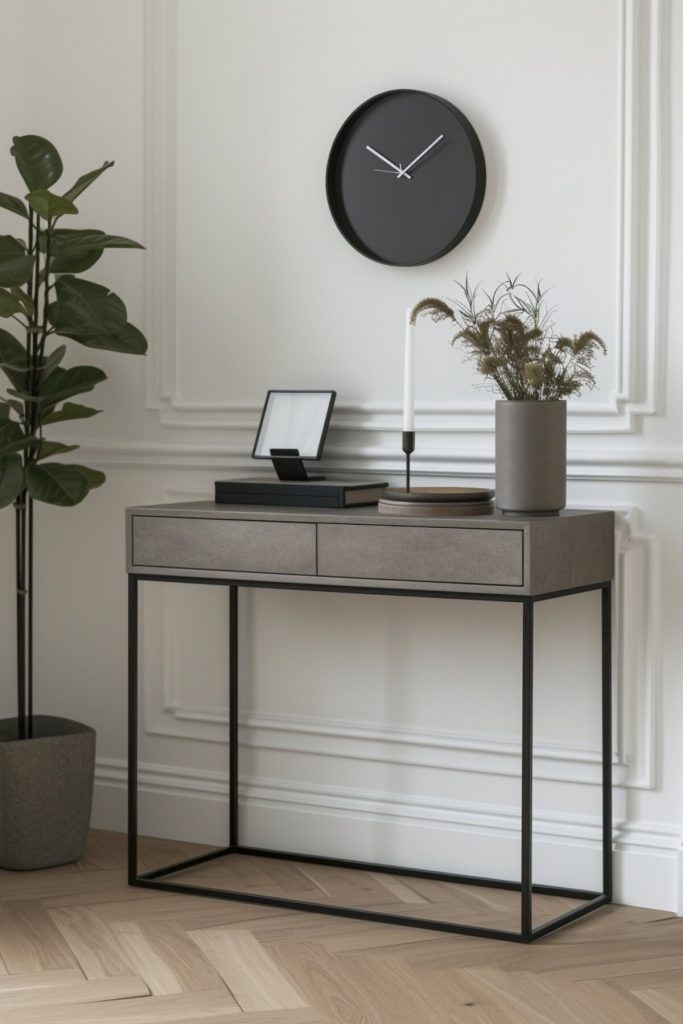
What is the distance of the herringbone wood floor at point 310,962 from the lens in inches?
91.7

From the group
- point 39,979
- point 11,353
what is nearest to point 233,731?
point 39,979

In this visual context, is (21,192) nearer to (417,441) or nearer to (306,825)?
(417,441)

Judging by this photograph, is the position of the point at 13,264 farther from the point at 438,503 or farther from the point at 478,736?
the point at 478,736

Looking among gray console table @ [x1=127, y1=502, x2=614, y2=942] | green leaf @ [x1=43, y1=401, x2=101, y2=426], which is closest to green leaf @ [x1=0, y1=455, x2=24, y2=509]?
green leaf @ [x1=43, y1=401, x2=101, y2=426]

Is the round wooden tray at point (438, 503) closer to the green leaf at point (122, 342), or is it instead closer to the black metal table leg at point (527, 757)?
the black metal table leg at point (527, 757)

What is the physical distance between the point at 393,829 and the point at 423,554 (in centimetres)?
83

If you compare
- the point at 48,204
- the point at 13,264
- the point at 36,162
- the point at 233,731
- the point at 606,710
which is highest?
the point at 36,162

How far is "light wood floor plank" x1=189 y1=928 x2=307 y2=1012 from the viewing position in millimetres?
2365

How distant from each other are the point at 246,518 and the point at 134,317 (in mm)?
881

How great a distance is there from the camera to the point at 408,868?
10.2ft

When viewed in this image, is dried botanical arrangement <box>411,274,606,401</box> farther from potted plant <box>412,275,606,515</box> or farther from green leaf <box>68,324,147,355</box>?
green leaf <box>68,324,147,355</box>

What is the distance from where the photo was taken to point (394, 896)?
9.68 feet

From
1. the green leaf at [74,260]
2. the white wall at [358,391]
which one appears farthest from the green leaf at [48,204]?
the white wall at [358,391]

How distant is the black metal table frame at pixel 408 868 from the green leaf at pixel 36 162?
3.06 feet
